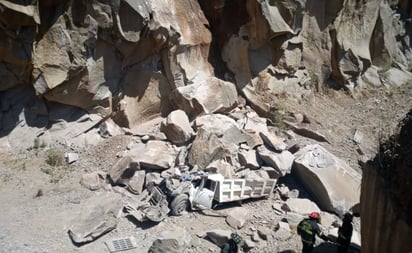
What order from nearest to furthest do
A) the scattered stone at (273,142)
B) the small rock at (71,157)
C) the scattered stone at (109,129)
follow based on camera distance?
the small rock at (71,157) < the scattered stone at (273,142) < the scattered stone at (109,129)

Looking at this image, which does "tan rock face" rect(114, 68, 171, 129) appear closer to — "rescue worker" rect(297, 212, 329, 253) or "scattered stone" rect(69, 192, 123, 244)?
"scattered stone" rect(69, 192, 123, 244)

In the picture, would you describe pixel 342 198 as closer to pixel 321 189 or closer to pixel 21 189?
pixel 321 189

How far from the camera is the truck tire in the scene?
7.45 metres

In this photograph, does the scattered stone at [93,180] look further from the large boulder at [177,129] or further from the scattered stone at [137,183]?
the large boulder at [177,129]

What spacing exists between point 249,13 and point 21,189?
6.91 meters

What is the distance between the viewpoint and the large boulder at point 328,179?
25.6ft

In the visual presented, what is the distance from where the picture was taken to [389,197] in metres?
4.61

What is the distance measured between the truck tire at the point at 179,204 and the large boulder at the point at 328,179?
8.14 feet

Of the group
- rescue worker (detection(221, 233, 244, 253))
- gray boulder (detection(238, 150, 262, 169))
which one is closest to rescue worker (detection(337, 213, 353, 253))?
rescue worker (detection(221, 233, 244, 253))

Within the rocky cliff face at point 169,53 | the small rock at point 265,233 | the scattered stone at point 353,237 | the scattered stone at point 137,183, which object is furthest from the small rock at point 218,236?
the rocky cliff face at point 169,53

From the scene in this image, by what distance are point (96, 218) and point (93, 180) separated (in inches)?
52.8

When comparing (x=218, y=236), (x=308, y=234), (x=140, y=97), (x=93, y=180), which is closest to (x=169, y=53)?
(x=140, y=97)

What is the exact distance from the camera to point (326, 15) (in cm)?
1221

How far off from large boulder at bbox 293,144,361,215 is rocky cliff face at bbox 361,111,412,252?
2485 mm
